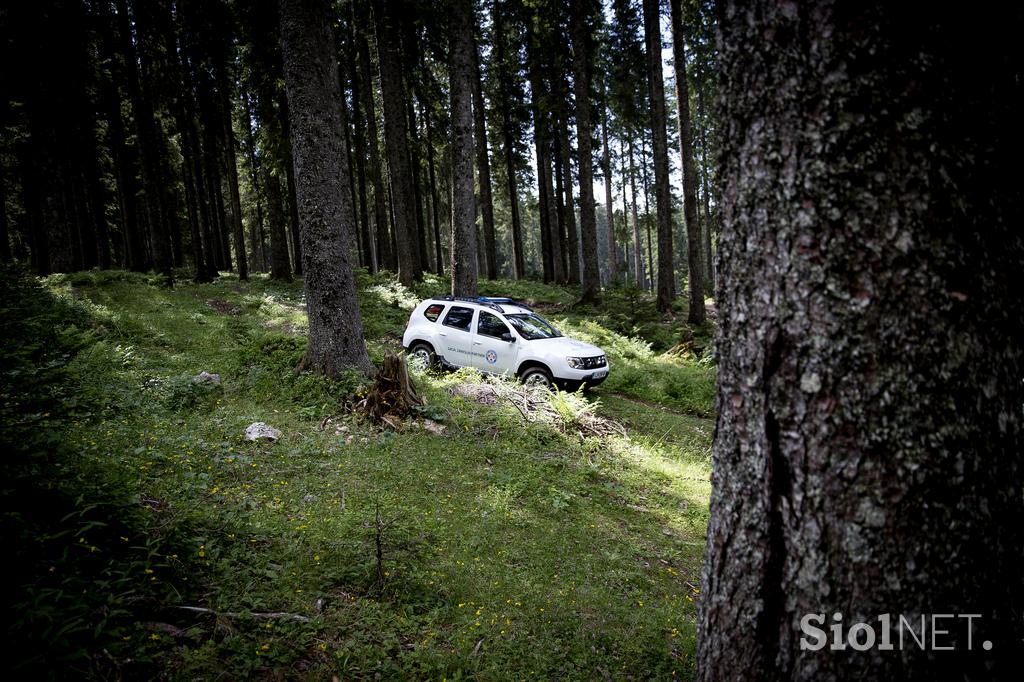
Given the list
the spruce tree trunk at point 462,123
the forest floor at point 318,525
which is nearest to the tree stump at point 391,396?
the forest floor at point 318,525

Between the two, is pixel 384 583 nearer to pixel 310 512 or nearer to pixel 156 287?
pixel 310 512

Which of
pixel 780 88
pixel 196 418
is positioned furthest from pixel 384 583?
pixel 196 418

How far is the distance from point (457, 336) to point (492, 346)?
1.00 m

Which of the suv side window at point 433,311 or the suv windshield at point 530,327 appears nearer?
the suv windshield at point 530,327

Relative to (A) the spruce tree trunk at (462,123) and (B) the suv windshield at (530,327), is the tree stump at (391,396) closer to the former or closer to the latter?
(B) the suv windshield at (530,327)

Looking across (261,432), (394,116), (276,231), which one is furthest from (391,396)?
(276,231)

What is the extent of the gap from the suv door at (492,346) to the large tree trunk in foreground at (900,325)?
898 cm

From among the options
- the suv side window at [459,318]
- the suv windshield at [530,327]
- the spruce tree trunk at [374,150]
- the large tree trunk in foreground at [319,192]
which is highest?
the spruce tree trunk at [374,150]

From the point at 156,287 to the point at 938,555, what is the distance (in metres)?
22.3

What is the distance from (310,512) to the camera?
493 centimetres

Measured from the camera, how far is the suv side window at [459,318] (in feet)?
37.1

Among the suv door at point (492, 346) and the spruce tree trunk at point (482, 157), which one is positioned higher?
the spruce tree trunk at point (482, 157)

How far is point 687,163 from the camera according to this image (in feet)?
55.1

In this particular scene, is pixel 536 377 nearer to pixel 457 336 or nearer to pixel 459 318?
pixel 457 336
